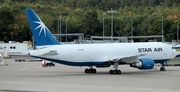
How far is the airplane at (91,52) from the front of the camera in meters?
43.1

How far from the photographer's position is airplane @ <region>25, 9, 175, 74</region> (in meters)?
43.1

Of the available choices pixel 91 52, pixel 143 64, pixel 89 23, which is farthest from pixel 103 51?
pixel 89 23

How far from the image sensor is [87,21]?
4798 inches

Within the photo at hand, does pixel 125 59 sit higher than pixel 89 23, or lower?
lower

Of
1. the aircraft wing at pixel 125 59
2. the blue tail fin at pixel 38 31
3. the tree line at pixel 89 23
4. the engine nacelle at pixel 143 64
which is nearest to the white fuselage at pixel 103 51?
the aircraft wing at pixel 125 59

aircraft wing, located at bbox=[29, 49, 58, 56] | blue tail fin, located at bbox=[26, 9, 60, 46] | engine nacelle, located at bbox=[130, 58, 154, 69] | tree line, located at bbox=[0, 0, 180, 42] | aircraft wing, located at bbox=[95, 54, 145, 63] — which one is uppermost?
tree line, located at bbox=[0, 0, 180, 42]

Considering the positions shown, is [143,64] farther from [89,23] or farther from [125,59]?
[89,23]

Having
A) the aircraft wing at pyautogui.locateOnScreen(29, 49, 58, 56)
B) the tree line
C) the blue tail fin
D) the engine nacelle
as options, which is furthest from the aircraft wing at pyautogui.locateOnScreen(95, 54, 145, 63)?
the tree line

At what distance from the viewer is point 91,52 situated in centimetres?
4475

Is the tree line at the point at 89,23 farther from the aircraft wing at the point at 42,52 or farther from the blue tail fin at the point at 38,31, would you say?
the aircraft wing at the point at 42,52

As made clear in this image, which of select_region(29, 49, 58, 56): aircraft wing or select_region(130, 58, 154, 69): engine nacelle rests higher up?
select_region(29, 49, 58, 56): aircraft wing

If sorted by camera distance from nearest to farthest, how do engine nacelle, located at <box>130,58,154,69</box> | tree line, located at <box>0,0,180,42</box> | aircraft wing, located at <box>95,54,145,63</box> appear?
aircraft wing, located at <box>95,54,145,63</box> < engine nacelle, located at <box>130,58,154,69</box> < tree line, located at <box>0,0,180,42</box>

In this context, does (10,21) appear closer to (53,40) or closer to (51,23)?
(51,23)

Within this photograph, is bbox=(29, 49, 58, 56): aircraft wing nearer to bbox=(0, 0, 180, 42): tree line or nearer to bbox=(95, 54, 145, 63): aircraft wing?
bbox=(95, 54, 145, 63): aircraft wing
